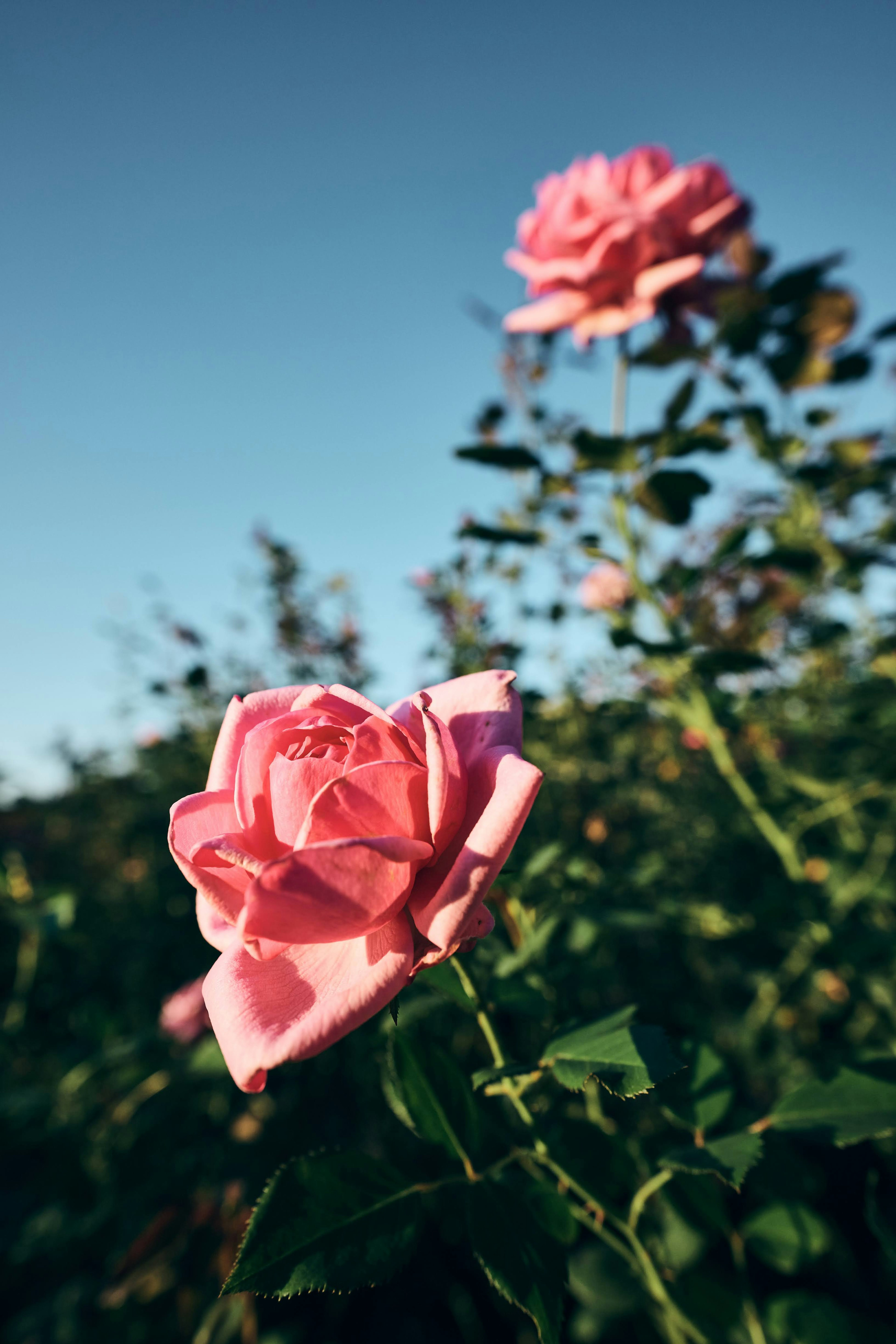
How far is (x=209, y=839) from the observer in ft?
1.81

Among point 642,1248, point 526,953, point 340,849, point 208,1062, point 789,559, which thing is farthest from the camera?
point 208,1062

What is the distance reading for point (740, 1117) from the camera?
823mm

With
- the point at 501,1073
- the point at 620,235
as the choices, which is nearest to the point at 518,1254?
the point at 501,1073

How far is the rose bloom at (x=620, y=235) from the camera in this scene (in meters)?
1.23

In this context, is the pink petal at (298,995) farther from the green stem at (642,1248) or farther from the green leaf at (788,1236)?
the green leaf at (788,1236)

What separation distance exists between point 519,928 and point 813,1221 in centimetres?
60

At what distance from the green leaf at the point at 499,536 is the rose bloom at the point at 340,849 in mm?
669

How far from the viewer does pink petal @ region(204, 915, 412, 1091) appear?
46cm

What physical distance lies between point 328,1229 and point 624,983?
1.64 meters

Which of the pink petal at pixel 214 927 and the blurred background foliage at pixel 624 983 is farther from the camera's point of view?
the blurred background foliage at pixel 624 983

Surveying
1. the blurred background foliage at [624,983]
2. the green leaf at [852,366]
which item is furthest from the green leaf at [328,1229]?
the green leaf at [852,366]

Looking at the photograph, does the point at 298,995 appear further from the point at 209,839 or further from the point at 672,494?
the point at 672,494

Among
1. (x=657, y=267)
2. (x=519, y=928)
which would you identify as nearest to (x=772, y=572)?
(x=657, y=267)

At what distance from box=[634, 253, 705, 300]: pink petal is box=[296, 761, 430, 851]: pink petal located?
1.10 metres
